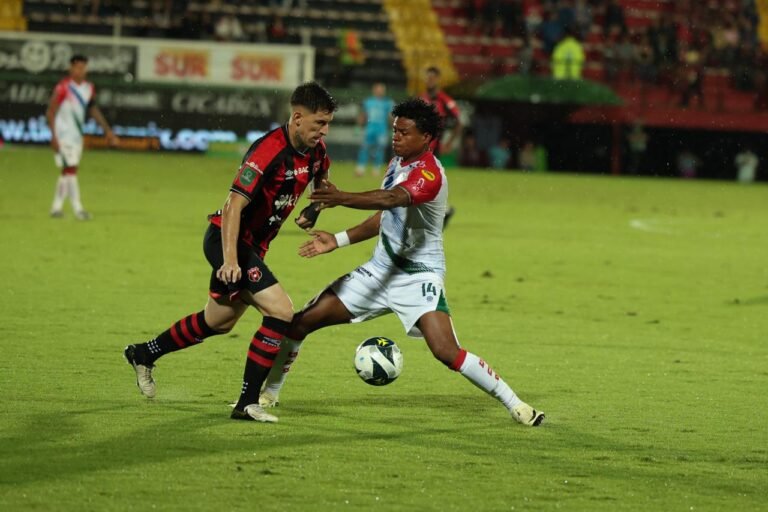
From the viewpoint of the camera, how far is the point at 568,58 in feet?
121

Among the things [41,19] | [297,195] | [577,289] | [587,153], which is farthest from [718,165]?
[297,195]

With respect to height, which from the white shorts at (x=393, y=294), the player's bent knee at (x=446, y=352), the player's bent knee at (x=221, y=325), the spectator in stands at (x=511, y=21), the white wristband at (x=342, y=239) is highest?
the white wristband at (x=342, y=239)

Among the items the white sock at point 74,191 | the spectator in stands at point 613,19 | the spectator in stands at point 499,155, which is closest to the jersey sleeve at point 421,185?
the white sock at point 74,191

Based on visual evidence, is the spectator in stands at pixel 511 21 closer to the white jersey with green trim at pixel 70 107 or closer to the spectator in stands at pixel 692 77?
the spectator in stands at pixel 692 77

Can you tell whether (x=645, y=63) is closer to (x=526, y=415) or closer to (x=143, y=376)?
(x=526, y=415)

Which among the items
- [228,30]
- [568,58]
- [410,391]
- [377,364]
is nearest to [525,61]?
[568,58]

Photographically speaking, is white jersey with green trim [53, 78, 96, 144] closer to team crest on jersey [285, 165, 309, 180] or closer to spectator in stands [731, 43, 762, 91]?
team crest on jersey [285, 165, 309, 180]

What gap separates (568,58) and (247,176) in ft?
101

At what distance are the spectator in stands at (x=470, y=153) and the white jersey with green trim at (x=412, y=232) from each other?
27993 mm

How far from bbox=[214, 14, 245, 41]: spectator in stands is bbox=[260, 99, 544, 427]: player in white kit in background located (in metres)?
28.1

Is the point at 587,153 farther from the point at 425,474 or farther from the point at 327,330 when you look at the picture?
the point at 425,474

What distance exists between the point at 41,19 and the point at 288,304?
Result: 97.3ft

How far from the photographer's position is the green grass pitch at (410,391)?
583cm

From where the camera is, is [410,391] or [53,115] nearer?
[410,391]
